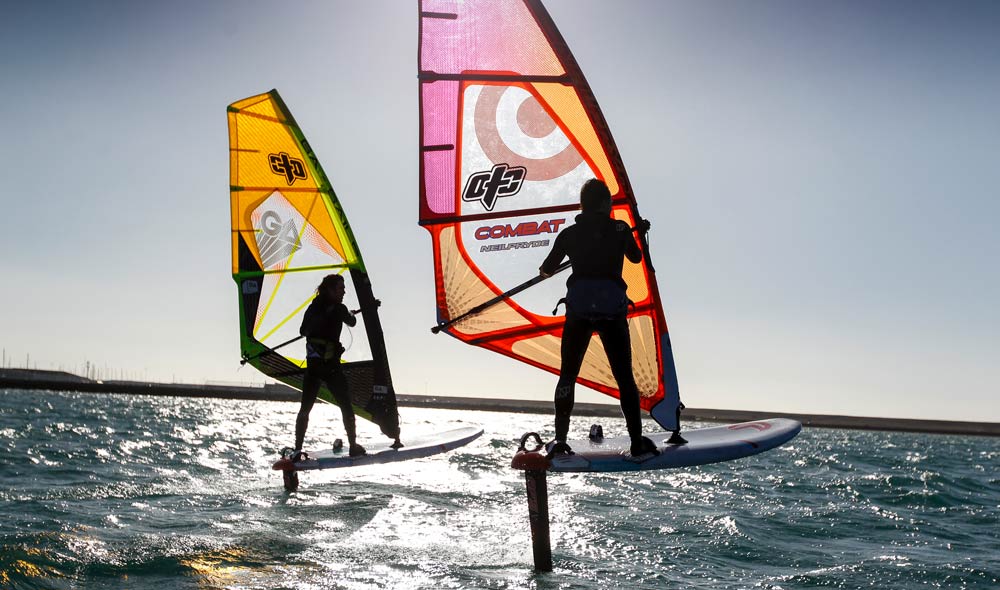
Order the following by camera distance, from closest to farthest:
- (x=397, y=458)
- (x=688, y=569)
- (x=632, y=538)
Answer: (x=688, y=569) → (x=632, y=538) → (x=397, y=458)

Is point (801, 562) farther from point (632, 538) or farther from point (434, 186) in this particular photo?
point (434, 186)

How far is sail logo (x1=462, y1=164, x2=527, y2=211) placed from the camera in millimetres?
6840

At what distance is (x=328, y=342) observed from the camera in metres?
9.30

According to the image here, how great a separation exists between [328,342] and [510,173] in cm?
362

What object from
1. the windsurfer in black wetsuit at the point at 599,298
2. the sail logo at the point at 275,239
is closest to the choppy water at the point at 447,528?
the windsurfer in black wetsuit at the point at 599,298

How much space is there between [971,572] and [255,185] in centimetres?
1016

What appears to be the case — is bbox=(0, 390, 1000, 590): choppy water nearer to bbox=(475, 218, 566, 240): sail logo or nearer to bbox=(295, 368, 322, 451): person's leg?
bbox=(295, 368, 322, 451): person's leg

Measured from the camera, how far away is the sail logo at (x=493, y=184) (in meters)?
6.84

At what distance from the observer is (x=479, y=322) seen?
7121mm

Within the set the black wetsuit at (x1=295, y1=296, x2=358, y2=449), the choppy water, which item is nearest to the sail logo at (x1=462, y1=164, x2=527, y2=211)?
the black wetsuit at (x1=295, y1=296, x2=358, y2=449)

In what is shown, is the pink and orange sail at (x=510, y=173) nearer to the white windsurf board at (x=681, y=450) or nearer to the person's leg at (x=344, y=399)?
the white windsurf board at (x=681, y=450)

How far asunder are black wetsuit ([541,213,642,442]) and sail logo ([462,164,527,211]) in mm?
1385

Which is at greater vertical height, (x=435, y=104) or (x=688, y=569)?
(x=435, y=104)

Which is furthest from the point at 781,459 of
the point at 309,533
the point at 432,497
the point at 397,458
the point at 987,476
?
the point at 309,533
